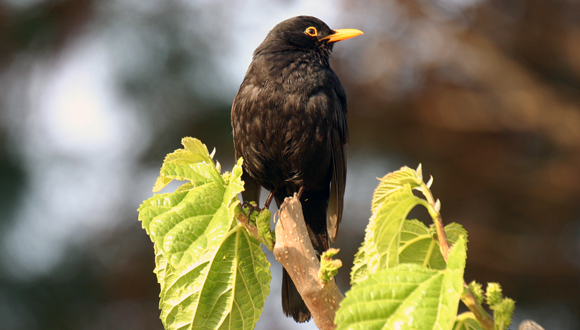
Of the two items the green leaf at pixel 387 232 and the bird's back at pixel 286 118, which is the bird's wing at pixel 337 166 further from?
the green leaf at pixel 387 232

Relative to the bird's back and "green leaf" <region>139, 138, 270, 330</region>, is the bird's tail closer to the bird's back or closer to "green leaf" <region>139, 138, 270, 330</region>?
the bird's back

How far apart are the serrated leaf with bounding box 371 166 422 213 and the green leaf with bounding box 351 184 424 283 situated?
0.05m

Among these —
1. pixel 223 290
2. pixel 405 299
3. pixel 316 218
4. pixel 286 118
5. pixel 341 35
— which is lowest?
pixel 316 218

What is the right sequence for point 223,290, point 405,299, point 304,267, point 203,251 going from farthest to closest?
point 223,290
point 304,267
point 203,251
point 405,299

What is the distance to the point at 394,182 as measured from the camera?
1.51 meters

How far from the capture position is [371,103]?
22.1 ft

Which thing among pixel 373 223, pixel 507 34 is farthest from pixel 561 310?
pixel 373 223

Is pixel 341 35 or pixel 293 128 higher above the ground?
pixel 341 35

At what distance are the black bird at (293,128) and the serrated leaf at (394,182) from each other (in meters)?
1.39

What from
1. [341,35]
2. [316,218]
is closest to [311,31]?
[341,35]

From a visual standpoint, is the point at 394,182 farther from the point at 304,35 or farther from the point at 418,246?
the point at 304,35

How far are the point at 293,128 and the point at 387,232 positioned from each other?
170 centimetres

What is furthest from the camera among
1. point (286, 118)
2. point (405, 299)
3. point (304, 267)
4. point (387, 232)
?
point (286, 118)

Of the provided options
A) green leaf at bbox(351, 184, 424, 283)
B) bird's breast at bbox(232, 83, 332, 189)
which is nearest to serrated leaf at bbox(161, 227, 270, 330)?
green leaf at bbox(351, 184, 424, 283)
